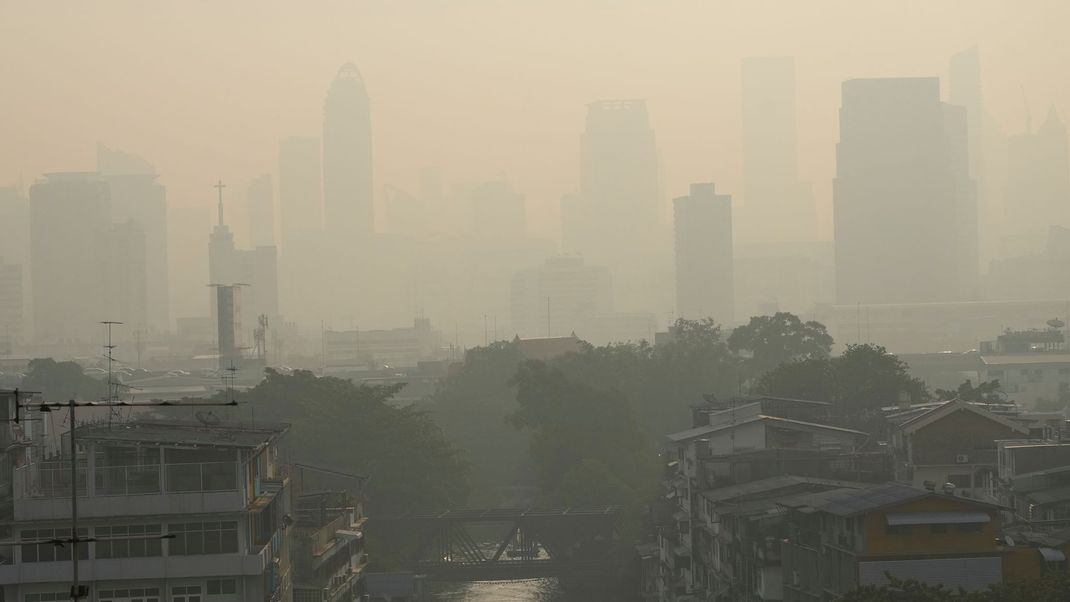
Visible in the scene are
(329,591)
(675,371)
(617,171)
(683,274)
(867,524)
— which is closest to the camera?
(867,524)

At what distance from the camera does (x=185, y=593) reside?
14.6 meters

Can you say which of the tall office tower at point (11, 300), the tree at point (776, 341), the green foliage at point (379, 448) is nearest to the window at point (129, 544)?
the green foliage at point (379, 448)

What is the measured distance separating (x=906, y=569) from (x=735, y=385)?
38022 mm

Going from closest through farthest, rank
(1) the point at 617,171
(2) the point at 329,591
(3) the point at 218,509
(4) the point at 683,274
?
(3) the point at 218,509, (2) the point at 329,591, (4) the point at 683,274, (1) the point at 617,171

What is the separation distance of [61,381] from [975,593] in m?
53.2

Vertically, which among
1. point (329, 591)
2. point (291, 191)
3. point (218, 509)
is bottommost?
point (329, 591)

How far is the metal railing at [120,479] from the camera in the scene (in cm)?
1445

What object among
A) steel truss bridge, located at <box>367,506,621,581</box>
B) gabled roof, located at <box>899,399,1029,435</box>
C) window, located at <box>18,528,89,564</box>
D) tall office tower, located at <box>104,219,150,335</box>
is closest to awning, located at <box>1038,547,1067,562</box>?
gabled roof, located at <box>899,399,1029,435</box>

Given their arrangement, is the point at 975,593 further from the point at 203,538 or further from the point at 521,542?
the point at 521,542

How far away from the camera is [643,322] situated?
143 m

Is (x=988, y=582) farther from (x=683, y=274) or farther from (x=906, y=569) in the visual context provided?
(x=683, y=274)

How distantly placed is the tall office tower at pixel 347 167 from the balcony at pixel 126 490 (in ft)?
500

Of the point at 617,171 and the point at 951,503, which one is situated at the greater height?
the point at 617,171

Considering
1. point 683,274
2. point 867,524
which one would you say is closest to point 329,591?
point 867,524
